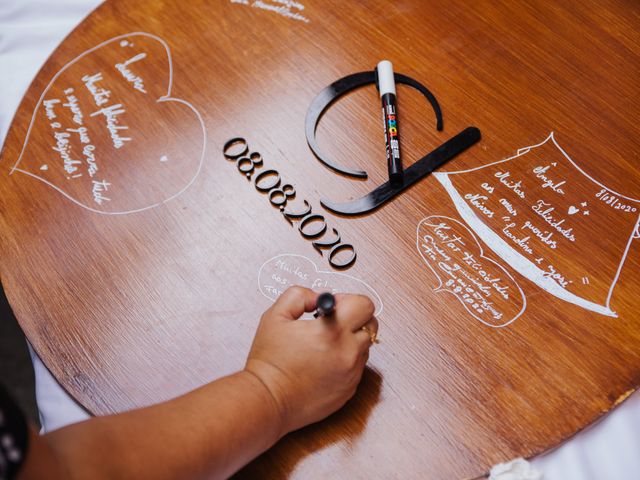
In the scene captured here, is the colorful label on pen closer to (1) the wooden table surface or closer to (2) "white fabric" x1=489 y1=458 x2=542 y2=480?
(1) the wooden table surface

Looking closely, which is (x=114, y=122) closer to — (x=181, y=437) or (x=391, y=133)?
(x=391, y=133)

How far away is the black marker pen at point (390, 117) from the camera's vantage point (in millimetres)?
887

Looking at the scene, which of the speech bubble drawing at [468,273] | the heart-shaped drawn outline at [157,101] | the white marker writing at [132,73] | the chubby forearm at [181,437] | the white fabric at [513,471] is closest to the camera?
the chubby forearm at [181,437]

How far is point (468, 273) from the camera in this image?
82 centimetres

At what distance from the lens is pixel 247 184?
0.90 m

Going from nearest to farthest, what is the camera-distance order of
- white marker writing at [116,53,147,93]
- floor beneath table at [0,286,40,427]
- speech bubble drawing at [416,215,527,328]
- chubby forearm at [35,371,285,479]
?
chubby forearm at [35,371,285,479] < speech bubble drawing at [416,215,527,328] < white marker writing at [116,53,147,93] < floor beneath table at [0,286,40,427]

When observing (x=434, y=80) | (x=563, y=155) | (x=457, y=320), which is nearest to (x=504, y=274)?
(x=457, y=320)

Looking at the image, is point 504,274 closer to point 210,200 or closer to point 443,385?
point 443,385

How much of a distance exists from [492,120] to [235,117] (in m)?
0.43

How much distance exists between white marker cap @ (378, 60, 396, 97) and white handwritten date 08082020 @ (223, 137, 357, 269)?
24cm

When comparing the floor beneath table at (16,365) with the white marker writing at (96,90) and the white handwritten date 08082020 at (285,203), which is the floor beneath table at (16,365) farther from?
the white handwritten date 08082020 at (285,203)

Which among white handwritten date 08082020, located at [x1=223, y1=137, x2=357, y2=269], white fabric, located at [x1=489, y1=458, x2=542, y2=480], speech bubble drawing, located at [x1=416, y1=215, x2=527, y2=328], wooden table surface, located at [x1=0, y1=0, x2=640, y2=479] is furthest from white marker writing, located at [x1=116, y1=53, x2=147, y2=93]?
white fabric, located at [x1=489, y1=458, x2=542, y2=480]

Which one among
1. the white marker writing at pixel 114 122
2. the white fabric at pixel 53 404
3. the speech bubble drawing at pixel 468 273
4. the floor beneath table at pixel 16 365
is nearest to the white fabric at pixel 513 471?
the speech bubble drawing at pixel 468 273

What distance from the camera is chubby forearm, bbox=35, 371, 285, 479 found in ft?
1.91
